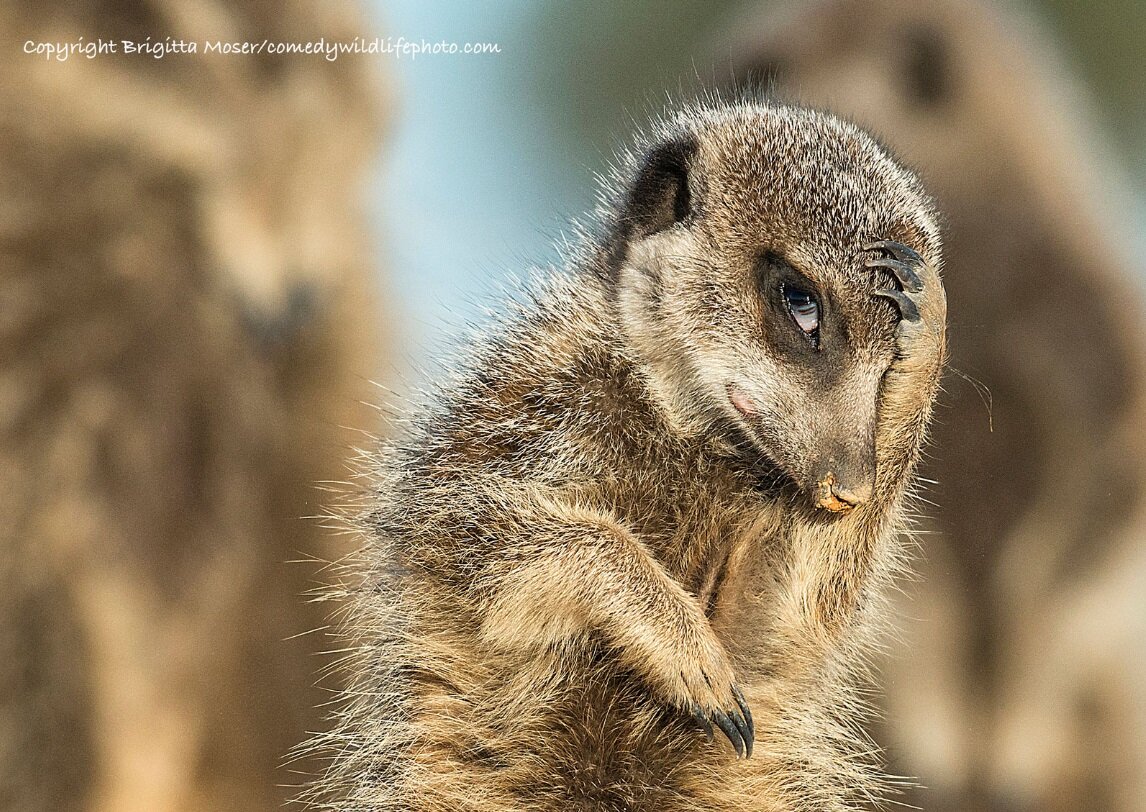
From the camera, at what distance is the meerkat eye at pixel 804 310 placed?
472 mm

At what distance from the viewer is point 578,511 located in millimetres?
598

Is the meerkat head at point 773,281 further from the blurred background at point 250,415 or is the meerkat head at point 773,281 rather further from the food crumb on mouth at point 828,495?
the blurred background at point 250,415

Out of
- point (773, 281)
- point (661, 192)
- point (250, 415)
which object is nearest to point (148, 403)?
point (250, 415)

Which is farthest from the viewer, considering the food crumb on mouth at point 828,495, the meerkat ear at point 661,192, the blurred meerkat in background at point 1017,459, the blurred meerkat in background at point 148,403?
the blurred meerkat in background at point 148,403

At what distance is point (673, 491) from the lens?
0.58 metres

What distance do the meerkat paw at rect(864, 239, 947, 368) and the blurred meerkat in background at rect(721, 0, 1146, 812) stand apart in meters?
0.62

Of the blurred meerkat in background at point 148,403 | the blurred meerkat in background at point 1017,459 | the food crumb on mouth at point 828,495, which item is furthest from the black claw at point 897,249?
the blurred meerkat in background at point 148,403

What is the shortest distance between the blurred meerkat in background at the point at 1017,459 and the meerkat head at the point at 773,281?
0.60 m

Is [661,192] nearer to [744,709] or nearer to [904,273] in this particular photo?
[904,273]

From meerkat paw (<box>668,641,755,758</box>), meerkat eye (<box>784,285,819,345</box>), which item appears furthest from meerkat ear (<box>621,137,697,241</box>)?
meerkat paw (<box>668,641,755,758</box>)

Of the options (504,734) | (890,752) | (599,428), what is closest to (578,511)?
(599,428)

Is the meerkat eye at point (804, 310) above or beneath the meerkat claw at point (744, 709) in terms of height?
above

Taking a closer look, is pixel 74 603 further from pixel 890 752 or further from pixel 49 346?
pixel 890 752

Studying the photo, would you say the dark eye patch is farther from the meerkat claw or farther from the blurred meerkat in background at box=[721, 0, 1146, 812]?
the blurred meerkat in background at box=[721, 0, 1146, 812]
